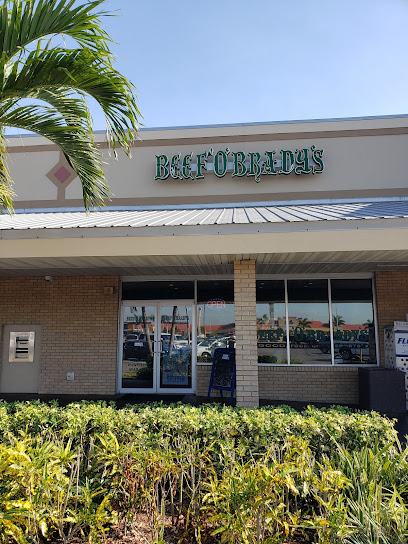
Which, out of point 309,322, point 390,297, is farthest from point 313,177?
point 309,322

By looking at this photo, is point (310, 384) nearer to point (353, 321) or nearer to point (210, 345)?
point (353, 321)

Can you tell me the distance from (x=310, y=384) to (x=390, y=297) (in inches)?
111

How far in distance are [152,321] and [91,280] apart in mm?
1895

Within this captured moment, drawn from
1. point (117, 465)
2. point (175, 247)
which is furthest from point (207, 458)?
point (175, 247)

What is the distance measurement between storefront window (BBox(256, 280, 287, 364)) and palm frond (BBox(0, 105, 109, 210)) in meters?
5.96

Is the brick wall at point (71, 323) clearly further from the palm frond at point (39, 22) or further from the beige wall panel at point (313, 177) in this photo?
the palm frond at point (39, 22)

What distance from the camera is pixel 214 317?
412 inches

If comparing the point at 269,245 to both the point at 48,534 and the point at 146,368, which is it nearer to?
the point at 48,534

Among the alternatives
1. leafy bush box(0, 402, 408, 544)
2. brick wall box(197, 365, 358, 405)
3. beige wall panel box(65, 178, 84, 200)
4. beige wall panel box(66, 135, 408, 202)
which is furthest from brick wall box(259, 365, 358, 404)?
beige wall panel box(65, 178, 84, 200)

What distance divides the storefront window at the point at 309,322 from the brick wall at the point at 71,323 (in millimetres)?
4425

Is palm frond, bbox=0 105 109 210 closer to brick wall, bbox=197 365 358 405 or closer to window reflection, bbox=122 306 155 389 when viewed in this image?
window reflection, bbox=122 306 155 389

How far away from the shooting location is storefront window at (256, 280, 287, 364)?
1003cm

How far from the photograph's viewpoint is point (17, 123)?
4641 millimetres

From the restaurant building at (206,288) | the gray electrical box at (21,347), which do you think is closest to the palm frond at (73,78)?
the restaurant building at (206,288)
